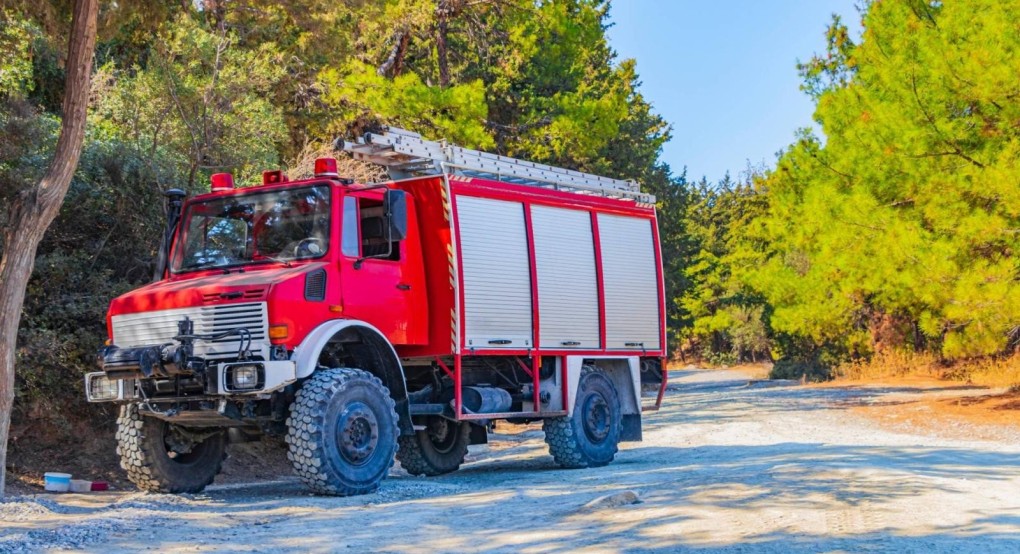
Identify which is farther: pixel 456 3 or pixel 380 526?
pixel 456 3

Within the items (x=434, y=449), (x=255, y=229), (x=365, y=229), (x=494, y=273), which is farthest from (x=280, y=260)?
(x=434, y=449)

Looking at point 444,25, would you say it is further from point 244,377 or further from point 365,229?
point 244,377

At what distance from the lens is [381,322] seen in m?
11.5

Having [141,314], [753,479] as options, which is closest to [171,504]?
[141,314]

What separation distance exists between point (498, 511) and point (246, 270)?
3.70m

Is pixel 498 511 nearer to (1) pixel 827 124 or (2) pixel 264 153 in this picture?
(2) pixel 264 153

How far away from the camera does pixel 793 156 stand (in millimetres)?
31641

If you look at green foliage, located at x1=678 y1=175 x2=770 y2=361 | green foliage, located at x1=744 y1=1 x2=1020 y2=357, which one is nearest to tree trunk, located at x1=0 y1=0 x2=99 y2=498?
green foliage, located at x1=744 y1=1 x2=1020 y2=357

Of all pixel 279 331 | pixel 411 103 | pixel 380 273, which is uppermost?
pixel 411 103

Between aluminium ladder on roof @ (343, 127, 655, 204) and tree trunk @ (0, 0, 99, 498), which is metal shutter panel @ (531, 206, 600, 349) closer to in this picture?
aluminium ladder on roof @ (343, 127, 655, 204)

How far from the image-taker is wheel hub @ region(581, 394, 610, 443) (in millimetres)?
14039

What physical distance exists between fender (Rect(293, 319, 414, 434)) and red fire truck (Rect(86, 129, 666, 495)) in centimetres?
2

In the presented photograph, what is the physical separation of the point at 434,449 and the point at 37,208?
5686 millimetres

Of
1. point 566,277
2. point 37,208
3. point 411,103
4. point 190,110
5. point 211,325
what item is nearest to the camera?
point 211,325
